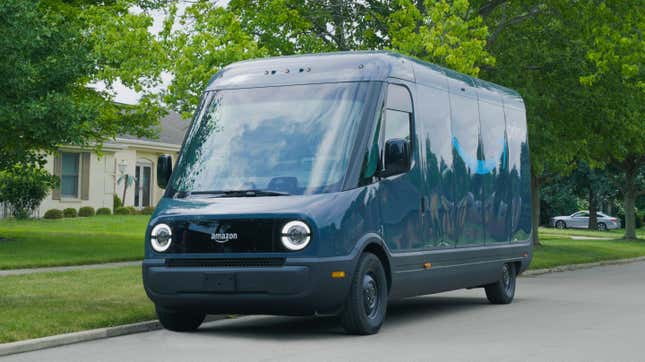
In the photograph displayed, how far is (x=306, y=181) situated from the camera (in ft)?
38.7

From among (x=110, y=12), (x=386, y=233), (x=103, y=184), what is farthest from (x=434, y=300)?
(x=103, y=184)

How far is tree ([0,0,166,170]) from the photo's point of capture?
14.0 metres

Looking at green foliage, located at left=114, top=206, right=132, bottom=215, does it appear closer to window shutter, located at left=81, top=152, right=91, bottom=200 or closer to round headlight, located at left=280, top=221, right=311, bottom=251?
window shutter, located at left=81, top=152, right=91, bottom=200

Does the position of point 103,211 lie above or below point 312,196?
below

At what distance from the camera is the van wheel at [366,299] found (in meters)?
11.7

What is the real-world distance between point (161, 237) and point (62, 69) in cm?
535

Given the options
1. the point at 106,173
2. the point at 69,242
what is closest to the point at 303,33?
the point at 69,242

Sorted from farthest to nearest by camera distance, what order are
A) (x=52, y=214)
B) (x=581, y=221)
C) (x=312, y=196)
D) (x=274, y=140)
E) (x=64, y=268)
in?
(x=581, y=221)
(x=52, y=214)
(x=64, y=268)
(x=274, y=140)
(x=312, y=196)

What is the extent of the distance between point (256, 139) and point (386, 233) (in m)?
1.75

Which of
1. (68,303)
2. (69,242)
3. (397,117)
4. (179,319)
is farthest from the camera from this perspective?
(69,242)

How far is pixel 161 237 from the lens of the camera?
38.8 feet

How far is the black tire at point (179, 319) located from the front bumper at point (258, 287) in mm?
515

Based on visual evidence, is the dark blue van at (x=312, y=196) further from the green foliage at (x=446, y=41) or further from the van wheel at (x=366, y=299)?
the green foliage at (x=446, y=41)

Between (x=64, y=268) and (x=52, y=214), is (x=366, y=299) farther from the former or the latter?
(x=52, y=214)
